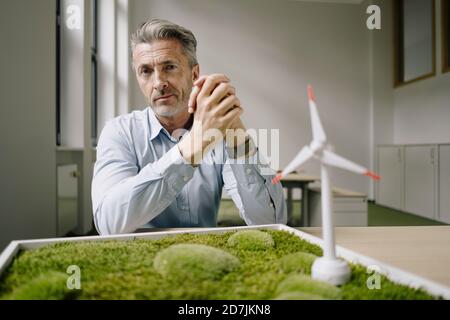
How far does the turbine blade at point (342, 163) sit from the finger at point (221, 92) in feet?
1.22

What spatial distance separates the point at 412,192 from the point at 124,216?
3852 mm

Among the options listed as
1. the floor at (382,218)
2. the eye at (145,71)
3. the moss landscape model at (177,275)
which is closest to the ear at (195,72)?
the eye at (145,71)

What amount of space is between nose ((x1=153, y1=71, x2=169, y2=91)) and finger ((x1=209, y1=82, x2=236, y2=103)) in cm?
26

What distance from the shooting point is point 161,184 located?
0.84 metres

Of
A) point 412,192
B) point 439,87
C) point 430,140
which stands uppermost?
point 439,87

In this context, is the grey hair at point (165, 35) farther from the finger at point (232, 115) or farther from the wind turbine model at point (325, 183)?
the wind turbine model at point (325, 183)

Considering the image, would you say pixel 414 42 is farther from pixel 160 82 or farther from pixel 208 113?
pixel 208 113

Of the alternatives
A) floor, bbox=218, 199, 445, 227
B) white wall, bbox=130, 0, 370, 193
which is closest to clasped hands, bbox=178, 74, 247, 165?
white wall, bbox=130, 0, 370, 193

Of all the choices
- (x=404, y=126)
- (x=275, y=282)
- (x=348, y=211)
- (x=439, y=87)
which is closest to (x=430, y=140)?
(x=404, y=126)

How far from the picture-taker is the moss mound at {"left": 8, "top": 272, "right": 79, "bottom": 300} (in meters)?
0.42

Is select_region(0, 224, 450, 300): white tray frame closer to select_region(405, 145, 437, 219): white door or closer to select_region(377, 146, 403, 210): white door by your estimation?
select_region(405, 145, 437, 219): white door

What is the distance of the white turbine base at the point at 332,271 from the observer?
18.3 inches
